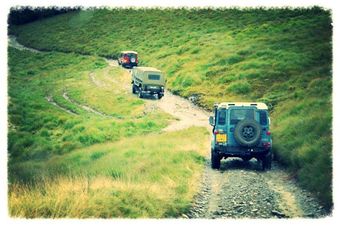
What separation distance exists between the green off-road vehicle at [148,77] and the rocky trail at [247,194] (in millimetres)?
498

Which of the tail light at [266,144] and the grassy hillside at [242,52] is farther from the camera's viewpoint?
the grassy hillside at [242,52]

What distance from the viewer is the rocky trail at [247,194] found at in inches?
422

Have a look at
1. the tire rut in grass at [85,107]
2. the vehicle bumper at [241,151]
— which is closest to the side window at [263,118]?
the vehicle bumper at [241,151]

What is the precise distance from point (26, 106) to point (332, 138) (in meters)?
9.90

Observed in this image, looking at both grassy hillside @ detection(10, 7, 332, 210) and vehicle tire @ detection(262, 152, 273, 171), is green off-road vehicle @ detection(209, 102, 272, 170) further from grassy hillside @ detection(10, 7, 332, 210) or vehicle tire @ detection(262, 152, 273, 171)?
grassy hillside @ detection(10, 7, 332, 210)

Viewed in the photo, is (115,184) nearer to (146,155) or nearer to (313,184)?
(146,155)

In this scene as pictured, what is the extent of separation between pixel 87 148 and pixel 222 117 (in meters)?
4.78

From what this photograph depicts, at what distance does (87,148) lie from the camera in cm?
1372

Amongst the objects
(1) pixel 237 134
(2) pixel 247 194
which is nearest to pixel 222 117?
(1) pixel 237 134

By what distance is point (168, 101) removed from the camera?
1605cm

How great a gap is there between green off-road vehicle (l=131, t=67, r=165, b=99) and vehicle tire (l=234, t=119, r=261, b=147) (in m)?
3.77

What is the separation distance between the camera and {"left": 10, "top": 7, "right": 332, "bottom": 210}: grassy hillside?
1341 centimetres

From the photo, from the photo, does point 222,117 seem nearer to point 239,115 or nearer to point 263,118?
point 239,115

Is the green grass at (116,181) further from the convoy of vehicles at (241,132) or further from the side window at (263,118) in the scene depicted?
the side window at (263,118)
